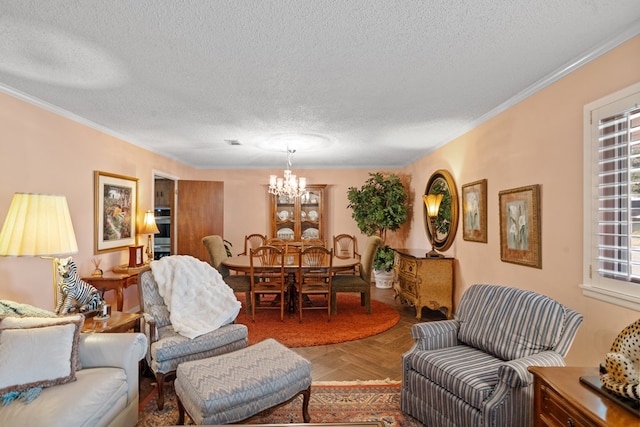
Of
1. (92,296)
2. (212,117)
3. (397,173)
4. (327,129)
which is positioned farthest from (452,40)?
(397,173)

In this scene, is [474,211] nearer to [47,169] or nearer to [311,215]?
[311,215]

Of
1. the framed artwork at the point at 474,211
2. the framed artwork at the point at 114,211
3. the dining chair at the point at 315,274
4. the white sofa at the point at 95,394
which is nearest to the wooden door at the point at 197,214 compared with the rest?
the framed artwork at the point at 114,211

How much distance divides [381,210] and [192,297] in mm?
3752

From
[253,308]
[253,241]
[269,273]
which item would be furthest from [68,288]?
[253,241]

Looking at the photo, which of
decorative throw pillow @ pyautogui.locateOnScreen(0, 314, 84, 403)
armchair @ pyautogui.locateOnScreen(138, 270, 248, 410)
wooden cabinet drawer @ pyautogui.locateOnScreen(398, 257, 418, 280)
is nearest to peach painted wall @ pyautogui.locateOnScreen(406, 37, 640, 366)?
wooden cabinet drawer @ pyautogui.locateOnScreen(398, 257, 418, 280)

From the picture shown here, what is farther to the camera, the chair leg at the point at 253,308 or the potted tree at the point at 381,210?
the potted tree at the point at 381,210

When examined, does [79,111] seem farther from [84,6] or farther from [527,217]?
[527,217]

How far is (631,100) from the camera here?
1.82 meters

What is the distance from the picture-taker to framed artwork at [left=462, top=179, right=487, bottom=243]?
336 centimetres

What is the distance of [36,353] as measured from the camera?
5.45ft

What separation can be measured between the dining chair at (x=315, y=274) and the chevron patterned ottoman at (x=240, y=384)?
186 cm

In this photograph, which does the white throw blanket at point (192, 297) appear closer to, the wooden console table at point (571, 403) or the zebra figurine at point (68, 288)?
the zebra figurine at point (68, 288)

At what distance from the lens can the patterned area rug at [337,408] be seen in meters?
2.12

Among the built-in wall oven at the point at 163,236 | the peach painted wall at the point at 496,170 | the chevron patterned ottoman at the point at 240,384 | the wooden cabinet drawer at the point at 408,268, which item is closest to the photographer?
the chevron patterned ottoman at the point at 240,384
